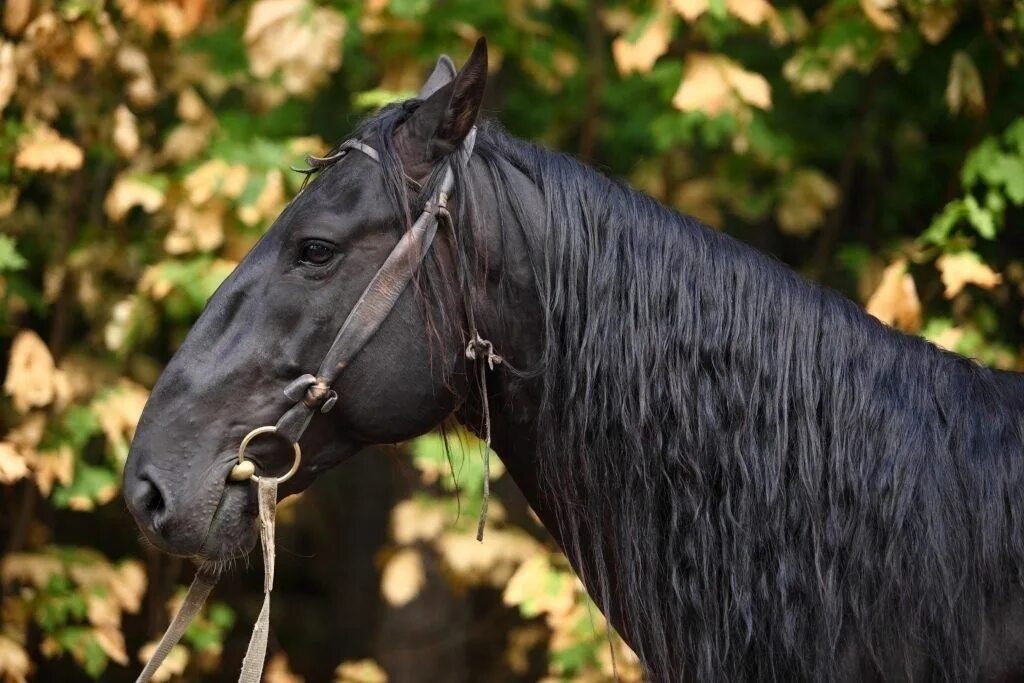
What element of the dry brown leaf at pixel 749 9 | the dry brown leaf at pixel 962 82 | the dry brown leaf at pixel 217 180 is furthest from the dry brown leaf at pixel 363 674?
the dry brown leaf at pixel 962 82

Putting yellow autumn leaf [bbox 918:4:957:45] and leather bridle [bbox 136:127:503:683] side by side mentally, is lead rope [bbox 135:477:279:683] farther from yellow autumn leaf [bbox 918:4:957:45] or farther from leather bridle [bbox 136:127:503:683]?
yellow autumn leaf [bbox 918:4:957:45]

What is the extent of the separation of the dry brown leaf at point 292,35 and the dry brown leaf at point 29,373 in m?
1.22

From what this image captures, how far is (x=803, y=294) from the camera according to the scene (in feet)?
7.15

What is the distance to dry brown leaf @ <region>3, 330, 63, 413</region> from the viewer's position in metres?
3.68

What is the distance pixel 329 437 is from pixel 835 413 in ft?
3.20

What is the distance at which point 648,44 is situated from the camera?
12.3ft

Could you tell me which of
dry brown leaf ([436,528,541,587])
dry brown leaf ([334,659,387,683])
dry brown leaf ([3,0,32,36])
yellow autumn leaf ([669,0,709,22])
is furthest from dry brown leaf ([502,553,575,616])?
dry brown leaf ([3,0,32,36])

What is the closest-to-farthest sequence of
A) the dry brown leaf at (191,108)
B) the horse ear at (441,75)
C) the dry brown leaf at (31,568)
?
the horse ear at (441,75) < the dry brown leaf at (31,568) < the dry brown leaf at (191,108)

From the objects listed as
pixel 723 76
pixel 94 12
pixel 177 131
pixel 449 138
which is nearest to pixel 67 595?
pixel 177 131

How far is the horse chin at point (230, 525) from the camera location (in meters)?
2.06

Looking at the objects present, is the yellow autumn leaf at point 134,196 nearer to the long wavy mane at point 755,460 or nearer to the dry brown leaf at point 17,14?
the dry brown leaf at point 17,14

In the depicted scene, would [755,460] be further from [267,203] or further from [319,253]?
[267,203]

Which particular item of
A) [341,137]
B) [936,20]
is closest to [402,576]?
[341,137]

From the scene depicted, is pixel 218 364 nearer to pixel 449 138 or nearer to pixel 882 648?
pixel 449 138
